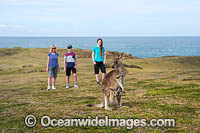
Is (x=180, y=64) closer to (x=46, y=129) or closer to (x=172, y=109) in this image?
(x=172, y=109)

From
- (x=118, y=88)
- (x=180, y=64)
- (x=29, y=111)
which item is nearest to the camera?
(x=118, y=88)

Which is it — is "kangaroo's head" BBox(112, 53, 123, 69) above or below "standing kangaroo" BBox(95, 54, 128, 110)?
above

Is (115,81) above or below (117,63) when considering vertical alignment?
below

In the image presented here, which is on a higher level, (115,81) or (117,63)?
(117,63)

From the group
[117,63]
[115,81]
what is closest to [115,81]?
[115,81]

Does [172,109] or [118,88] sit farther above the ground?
[118,88]

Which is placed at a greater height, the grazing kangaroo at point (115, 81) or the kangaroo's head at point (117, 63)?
the kangaroo's head at point (117, 63)

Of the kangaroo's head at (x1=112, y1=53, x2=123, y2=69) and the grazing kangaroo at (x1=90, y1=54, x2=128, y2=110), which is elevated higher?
the kangaroo's head at (x1=112, y1=53, x2=123, y2=69)

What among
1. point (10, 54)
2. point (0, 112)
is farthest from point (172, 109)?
point (10, 54)

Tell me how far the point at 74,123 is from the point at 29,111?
2572mm

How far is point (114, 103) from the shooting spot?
9.58m

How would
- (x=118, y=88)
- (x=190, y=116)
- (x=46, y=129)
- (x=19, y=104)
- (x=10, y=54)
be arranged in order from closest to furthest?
(x=46, y=129) < (x=190, y=116) < (x=118, y=88) < (x=19, y=104) < (x=10, y=54)

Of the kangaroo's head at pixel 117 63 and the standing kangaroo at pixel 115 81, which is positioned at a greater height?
the kangaroo's head at pixel 117 63

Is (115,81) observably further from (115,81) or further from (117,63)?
(117,63)
